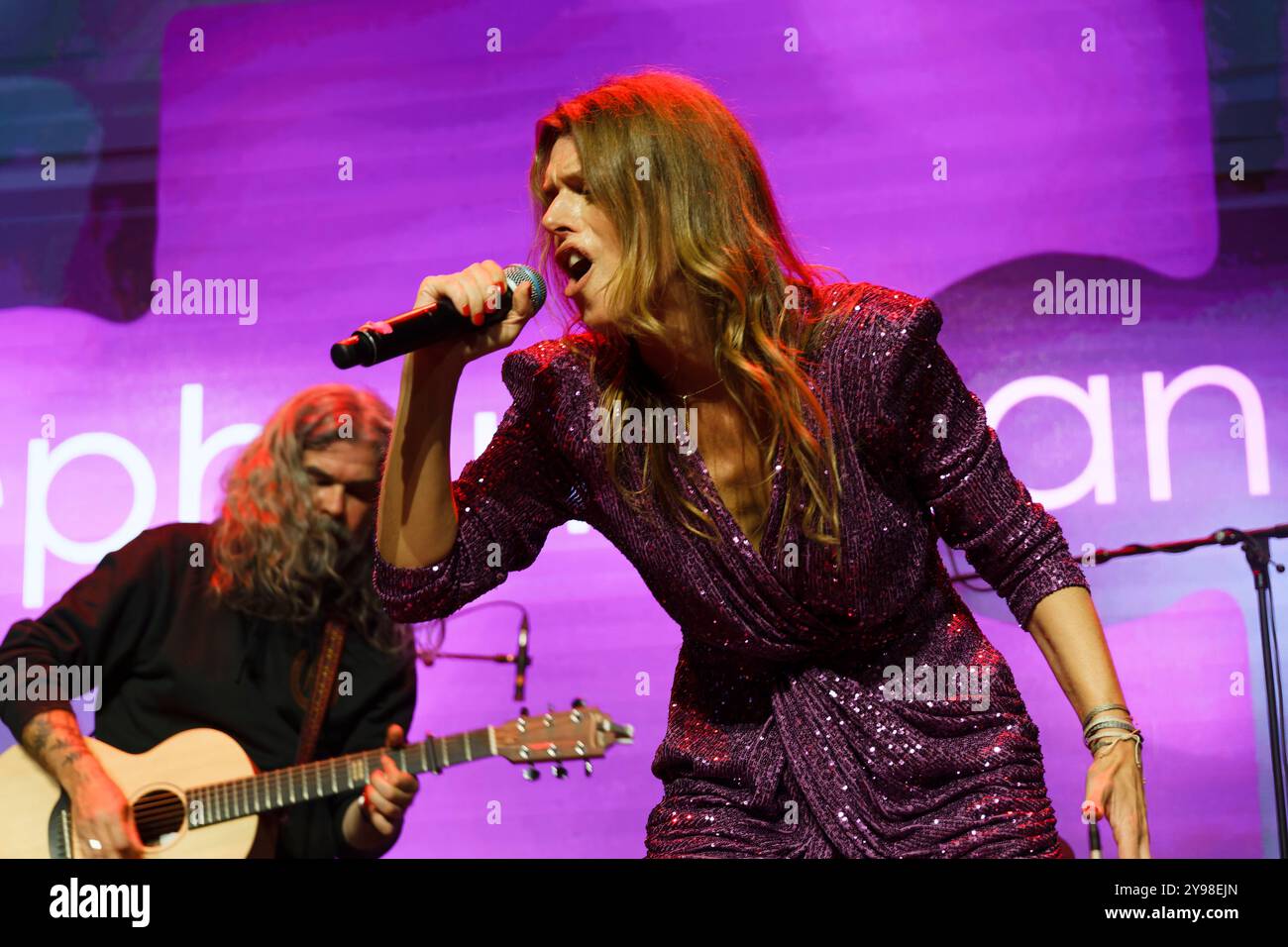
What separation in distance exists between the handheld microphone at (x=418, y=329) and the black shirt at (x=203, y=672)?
148 centimetres

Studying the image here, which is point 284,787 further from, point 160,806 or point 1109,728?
point 1109,728

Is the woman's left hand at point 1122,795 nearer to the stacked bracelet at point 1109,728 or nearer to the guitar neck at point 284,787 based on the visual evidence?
the stacked bracelet at point 1109,728

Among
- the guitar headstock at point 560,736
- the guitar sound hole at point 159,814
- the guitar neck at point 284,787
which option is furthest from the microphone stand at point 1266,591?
the guitar sound hole at point 159,814

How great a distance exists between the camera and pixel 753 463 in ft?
5.24

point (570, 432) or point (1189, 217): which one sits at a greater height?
point (1189, 217)

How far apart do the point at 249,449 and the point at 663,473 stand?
1.74 meters

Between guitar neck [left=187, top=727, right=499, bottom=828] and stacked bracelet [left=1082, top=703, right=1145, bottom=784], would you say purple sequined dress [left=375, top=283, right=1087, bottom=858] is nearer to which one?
stacked bracelet [left=1082, top=703, right=1145, bottom=784]

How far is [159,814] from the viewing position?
2762mm

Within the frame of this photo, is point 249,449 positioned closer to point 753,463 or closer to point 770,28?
point 770,28

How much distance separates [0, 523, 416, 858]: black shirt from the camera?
9.25 feet

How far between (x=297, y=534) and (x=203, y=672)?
0.36m
